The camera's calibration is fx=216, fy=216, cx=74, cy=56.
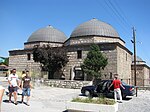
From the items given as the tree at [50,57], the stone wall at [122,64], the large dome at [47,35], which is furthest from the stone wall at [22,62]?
the stone wall at [122,64]

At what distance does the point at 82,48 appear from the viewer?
3228 centimetres

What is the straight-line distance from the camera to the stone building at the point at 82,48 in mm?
29766

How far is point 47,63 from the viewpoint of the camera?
29703 mm

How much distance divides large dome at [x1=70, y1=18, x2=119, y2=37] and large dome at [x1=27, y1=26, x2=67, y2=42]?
5.87m

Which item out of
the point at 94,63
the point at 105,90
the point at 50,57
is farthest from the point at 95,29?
the point at 105,90

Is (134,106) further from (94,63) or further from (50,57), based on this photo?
(50,57)

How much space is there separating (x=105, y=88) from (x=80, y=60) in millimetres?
16777

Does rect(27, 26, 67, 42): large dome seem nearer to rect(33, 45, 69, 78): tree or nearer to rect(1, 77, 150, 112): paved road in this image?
rect(33, 45, 69, 78): tree

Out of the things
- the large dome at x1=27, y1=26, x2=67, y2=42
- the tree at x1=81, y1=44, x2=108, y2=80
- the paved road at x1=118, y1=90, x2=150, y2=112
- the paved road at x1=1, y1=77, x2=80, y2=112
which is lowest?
the paved road at x1=118, y1=90, x2=150, y2=112

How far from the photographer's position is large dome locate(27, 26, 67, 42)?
1608 inches

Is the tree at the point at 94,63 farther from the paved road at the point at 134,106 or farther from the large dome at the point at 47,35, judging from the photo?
the large dome at the point at 47,35

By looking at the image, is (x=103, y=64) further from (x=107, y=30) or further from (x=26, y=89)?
(x=26, y=89)

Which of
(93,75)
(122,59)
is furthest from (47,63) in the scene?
(122,59)

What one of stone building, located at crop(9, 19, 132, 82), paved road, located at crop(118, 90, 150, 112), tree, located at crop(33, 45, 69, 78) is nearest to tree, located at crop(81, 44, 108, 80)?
stone building, located at crop(9, 19, 132, 82)
